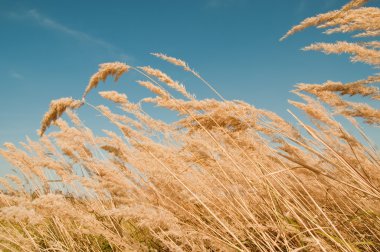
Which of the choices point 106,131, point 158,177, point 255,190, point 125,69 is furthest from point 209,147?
point 106,131

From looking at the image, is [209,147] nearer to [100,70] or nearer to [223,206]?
[223,206]

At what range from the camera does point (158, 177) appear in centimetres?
253

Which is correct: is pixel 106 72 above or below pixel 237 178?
above

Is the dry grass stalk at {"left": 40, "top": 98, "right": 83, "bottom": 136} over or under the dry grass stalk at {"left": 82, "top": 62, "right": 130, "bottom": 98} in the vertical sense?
under

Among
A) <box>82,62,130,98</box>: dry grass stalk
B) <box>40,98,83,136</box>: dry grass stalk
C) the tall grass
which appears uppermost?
<box>82,62,130,98</box>: dry grass stalk

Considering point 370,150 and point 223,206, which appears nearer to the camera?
point 223,206

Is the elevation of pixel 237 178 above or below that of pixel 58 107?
below

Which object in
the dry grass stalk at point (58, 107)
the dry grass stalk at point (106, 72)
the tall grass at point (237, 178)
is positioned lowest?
the tall grass at point (237, 178)

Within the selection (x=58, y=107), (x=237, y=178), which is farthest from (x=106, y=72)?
(x=237, y=178)

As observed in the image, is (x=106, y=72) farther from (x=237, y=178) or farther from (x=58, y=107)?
(x=237, y=178)

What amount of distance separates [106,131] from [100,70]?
1.45 metres

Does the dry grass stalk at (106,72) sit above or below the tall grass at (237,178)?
above

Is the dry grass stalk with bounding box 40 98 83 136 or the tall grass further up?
the dry grass stalk with bounding box 40 98 83 136

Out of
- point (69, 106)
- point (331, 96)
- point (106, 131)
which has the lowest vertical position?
point (331, 96)
